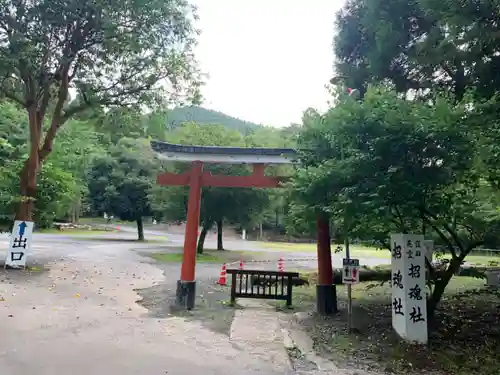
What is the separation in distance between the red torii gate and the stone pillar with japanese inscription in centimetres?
270

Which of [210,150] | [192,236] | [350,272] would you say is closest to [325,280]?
[350,272]

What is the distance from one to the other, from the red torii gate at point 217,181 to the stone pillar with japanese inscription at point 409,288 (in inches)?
106

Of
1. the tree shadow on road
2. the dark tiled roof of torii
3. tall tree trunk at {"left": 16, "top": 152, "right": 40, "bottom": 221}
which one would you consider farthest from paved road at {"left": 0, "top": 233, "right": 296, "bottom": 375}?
the dark tiled roof of torii

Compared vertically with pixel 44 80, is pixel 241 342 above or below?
below

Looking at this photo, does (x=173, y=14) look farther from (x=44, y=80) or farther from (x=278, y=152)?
(x=278, y=152)

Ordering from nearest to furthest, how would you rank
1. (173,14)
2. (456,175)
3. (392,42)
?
(456,175), (392,42), (173,14)

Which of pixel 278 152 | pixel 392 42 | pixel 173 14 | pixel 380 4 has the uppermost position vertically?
pixel 173 14

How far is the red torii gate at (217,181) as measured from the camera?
1009 cm

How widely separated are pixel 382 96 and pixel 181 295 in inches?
243

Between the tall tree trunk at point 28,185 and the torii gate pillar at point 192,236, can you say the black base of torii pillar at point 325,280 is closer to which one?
the torii gate pillar at point 192,236

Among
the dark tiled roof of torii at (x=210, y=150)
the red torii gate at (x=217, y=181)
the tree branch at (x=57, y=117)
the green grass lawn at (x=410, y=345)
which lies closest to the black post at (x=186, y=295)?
the red torii gate at (x=217, y=181)

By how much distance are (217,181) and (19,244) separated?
7.16 m

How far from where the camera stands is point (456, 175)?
6477 millimetres

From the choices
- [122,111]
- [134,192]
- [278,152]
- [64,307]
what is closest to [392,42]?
[278,152]
